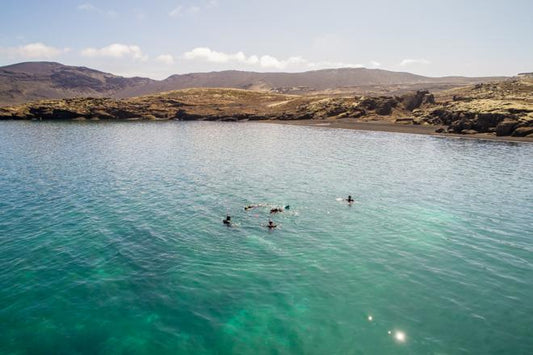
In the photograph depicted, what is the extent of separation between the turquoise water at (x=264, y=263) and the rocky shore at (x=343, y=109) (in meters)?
47.3

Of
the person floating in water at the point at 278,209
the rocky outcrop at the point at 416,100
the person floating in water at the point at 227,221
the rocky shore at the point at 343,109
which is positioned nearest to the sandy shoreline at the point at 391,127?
the rocky shore at the point at 343,109

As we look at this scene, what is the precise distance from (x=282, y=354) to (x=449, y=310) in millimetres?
9155

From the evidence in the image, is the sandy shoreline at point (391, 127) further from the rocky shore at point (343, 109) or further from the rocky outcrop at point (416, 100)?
the rocky outcrop at point (416, 100)

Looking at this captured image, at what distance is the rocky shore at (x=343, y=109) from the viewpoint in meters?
85.1

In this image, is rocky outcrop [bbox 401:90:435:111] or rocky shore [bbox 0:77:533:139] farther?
rocky outcrop [bbox 401:90:435:111]

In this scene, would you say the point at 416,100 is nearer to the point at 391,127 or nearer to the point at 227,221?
the point at 391,127

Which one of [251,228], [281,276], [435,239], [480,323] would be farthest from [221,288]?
[435,239]

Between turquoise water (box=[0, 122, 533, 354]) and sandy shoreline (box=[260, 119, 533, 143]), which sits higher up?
sandy shoreline (box=[260, 119, 533, 143])

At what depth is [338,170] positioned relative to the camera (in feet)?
161

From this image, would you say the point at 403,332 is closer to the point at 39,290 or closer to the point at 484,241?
the point at 484,241

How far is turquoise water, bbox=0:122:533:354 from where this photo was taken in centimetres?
1538

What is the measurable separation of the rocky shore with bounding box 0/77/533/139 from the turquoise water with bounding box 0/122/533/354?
47.3m

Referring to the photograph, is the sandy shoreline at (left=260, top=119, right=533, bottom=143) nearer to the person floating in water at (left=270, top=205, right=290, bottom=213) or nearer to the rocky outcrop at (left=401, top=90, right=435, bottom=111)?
the rocky outcrop at (left=401, top=90, right=435, bottom=111)

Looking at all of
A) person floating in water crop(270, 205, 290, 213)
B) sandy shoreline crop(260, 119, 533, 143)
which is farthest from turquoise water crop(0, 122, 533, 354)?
sandy shoreline crop(260, 119, 533, 143)
